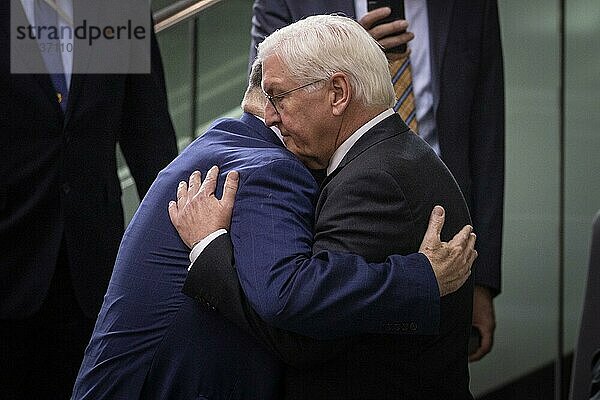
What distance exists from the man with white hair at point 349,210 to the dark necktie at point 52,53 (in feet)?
2.94

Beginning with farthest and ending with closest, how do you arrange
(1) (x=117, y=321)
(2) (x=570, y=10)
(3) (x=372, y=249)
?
(2) (x=570, y=10) → (1) (x=117, y=321) → (3) (x=372, y=249)

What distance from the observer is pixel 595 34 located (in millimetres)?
4777

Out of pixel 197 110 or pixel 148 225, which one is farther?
pixel 197 110

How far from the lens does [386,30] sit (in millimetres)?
3098

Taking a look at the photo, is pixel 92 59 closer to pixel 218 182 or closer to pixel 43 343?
pixel 43 343

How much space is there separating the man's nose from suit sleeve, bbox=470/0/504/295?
0.99m

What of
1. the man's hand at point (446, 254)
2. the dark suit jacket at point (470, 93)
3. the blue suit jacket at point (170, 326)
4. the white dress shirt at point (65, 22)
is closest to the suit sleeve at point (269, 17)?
the dark suit jacket at point (470, 93)

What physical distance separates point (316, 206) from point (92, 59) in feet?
3.52

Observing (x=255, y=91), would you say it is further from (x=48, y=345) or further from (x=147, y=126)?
(x=48, y=345)

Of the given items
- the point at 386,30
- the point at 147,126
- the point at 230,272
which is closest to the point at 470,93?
the point at 386,30

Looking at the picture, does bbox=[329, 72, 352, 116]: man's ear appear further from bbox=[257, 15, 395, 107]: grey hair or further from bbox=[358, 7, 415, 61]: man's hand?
bbox=[358, 7, 415, 61]: man's hand

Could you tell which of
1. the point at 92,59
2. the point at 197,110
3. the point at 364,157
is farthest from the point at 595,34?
the point at 364,157

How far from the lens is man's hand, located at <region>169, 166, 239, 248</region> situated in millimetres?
2322

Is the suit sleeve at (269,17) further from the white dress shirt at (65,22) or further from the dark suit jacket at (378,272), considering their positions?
the dark suit jacket at (378,272)
